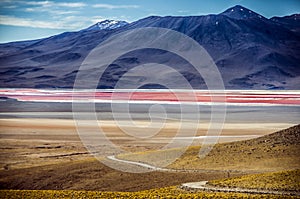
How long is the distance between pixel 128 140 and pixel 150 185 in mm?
14174

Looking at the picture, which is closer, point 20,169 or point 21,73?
point 20,169

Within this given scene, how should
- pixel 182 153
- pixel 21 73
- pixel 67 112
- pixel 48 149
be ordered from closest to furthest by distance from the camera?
pixel 182 153
pixel 48 149
pixel 67 112
pixel 21 73

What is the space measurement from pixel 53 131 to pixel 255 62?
15406 centimetres

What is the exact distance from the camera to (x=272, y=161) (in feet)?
74.7

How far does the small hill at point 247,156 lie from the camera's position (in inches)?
886

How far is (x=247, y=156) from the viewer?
2422cm

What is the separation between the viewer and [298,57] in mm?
195000

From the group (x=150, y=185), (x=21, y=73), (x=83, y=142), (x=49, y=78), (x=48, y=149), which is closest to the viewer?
(x=150, y=185)

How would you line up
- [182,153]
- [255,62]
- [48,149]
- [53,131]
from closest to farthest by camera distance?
[182,153], [48,149], [53,131], [255,62]

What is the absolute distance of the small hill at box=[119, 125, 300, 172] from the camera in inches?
886

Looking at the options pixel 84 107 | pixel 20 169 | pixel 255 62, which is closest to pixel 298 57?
→ pixel 255 62

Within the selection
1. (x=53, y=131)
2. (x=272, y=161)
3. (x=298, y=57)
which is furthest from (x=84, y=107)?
(x=298, y=57)

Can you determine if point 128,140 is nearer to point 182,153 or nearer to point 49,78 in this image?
point 182,153

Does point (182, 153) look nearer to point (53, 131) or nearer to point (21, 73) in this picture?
point (53, 131)
